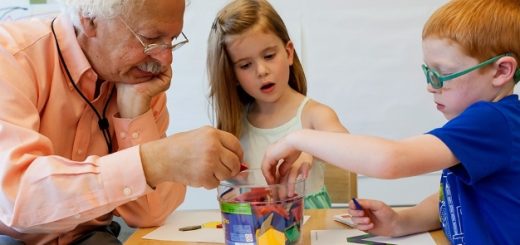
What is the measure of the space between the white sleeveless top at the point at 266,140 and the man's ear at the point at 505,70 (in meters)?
0.76

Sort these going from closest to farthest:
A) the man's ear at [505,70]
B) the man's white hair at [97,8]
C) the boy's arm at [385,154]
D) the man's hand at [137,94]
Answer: the boy's arm at [385,154] → the man's ear at [505,70] → the man's white hair at [97,8] → the man's hand at [137,94]

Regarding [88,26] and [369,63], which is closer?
[88,26]

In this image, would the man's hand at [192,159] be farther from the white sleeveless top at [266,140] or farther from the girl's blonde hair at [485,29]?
the white sleeveless top at [266,140]

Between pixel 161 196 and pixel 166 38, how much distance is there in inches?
15.5

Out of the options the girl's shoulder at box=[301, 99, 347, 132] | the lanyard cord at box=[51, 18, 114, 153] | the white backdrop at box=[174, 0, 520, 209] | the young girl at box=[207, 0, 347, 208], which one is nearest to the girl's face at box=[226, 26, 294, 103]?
the young girl at box=[207, 0, 347, 208]

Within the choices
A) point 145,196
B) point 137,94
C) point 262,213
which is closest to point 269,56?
point 137,94

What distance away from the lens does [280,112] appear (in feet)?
5.92

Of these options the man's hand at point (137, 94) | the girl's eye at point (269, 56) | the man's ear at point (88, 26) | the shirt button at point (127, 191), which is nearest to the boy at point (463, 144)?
the shirt button at point (127, 191)

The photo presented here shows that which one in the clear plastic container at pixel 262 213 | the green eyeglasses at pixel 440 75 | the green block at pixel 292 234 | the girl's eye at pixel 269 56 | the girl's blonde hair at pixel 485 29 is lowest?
the green block at pixel 292 234

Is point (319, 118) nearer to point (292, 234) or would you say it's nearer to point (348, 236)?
point (348, 236)

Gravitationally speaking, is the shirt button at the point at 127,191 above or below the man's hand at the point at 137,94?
below

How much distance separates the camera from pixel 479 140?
0.91m

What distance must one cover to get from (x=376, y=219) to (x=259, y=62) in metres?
0.73

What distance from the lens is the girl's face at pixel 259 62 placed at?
1.69m
